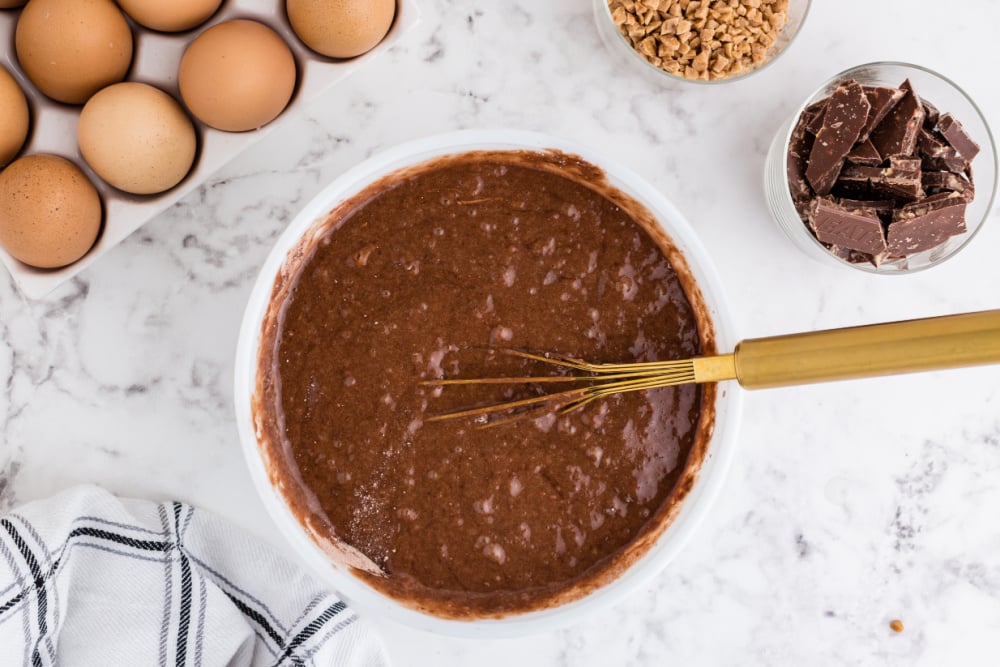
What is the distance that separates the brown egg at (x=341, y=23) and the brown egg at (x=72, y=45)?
31 cm

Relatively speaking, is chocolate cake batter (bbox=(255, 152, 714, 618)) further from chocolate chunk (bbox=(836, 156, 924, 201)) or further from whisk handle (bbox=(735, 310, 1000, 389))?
chocolate chunk (bbox=(836, 156, 924, 201))

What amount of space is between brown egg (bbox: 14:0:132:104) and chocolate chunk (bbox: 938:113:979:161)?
5.02ft

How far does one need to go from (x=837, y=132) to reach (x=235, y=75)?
1.09m

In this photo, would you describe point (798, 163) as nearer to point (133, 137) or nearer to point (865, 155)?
point (865, 155)

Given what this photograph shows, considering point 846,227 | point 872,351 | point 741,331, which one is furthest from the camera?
point 741,331

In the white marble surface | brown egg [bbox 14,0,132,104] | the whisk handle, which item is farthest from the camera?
the white marble surface

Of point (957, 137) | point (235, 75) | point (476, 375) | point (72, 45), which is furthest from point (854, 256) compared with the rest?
point (72, 45)

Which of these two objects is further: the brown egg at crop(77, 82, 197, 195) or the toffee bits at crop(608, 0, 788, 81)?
the toffee bits at crop(608, 0, 788, 81)

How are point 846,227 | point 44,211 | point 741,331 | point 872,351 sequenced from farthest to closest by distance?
1. point 741,331
2. point 846,227
3. point 44,211
4. point 872,351

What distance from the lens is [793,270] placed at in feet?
5.72

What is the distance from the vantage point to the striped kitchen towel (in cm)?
160

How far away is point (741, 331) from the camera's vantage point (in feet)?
5.53

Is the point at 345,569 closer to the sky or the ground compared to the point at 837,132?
closer to the ground

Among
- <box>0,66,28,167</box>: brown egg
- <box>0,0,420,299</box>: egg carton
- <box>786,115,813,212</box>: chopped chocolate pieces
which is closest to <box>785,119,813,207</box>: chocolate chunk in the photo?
<box>786,115,813,212</box>: chopped chocolate pieces
